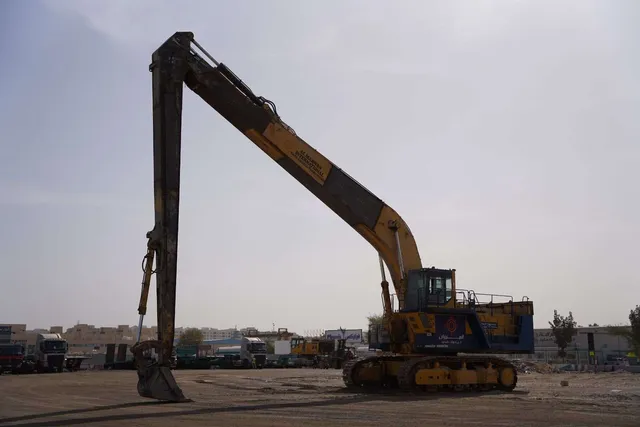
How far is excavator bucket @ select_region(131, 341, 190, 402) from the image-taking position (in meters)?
18.1

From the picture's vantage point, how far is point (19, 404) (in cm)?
1933

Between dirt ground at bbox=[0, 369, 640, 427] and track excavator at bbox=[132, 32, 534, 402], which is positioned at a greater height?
track excavator at bbox=[132, 32, 534, 402]

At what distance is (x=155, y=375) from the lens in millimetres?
18281

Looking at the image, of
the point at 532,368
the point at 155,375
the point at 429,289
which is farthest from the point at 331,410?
the point at 532,368

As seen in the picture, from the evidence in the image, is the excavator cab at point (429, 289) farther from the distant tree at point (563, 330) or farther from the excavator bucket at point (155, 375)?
the distant tree at point (563, 330)

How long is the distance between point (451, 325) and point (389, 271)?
3.01m

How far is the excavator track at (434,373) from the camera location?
22.9 m

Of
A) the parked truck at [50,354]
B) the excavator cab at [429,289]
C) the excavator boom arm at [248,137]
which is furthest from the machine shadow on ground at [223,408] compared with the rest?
the parked truck at [50,354]

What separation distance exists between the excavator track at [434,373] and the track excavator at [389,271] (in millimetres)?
37

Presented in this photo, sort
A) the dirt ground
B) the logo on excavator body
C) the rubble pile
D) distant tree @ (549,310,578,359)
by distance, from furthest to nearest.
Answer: distant tree @ (549,310,578,359)
the rubble pile
the logo on excavator body
the dirt ground

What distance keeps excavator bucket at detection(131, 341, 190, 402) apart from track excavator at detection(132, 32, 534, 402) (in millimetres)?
4701

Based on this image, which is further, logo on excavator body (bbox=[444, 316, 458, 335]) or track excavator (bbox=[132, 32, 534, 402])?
logo on excavator body (bbox=[444, 316, 458, 335])

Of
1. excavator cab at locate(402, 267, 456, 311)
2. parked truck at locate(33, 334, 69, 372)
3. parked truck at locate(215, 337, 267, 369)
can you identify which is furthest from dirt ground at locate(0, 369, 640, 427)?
parked truck at locate(215, 337, 267, 369)

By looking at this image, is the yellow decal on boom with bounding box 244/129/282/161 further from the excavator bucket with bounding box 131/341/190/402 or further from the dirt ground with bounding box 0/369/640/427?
the dirt ground with bounding box 0/369/640/427
